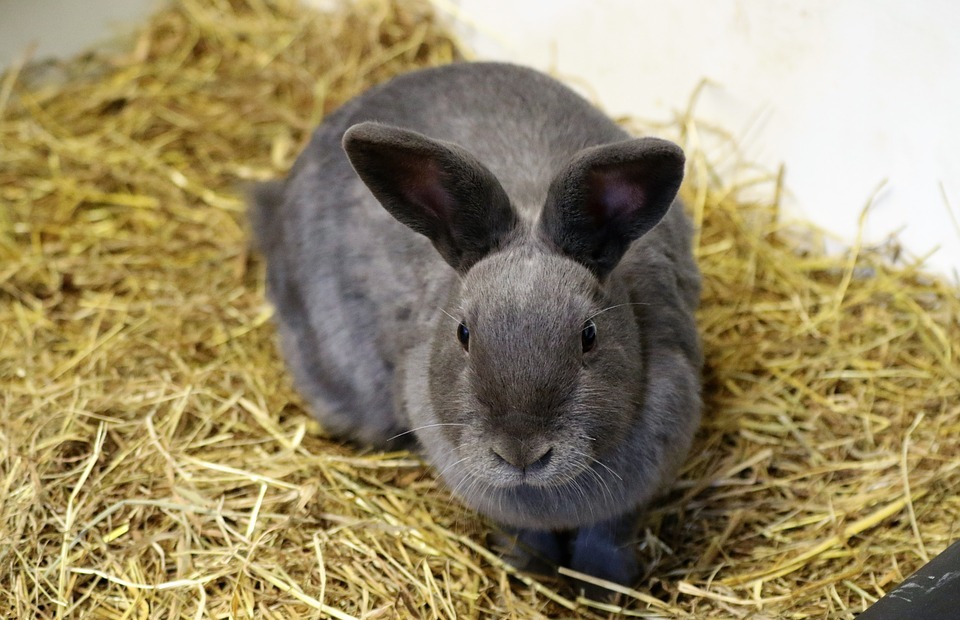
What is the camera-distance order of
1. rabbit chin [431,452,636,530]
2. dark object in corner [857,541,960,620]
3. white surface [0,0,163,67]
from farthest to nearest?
white surface [0,0,163,67] → rabbit chin [431,452,636,530] → dark object in corner [857,541,960,620]

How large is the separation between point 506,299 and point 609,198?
0.41 m

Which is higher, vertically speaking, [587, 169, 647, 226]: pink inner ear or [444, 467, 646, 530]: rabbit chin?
[587, 169, 647, 226]: pink inner ear

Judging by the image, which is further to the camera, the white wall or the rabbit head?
the white wall

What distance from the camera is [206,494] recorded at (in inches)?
138

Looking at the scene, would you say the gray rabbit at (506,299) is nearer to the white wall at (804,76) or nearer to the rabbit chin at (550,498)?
the rabbit chin at (550,498)

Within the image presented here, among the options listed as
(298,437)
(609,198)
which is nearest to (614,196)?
(609,198)

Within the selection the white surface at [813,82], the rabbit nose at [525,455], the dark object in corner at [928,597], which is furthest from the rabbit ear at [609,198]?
the white surface at [813,82]

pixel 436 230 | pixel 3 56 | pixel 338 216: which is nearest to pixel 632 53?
pixel 338 216

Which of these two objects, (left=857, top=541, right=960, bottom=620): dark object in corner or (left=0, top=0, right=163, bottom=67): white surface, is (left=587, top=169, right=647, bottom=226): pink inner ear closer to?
(left=857, top=541, right=960, bottom=620): dark object in corner

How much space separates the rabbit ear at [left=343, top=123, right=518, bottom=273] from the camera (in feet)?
8.52

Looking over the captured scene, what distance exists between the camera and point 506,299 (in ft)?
8.50

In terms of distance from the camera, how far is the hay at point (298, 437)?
322cm

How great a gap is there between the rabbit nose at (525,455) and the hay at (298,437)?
85 cm

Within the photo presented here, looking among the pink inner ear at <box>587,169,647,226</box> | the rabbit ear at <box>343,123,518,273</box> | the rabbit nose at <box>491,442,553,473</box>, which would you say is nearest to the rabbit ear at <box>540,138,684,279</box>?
the pink inner ear at <box>587,169,647,226</box>
